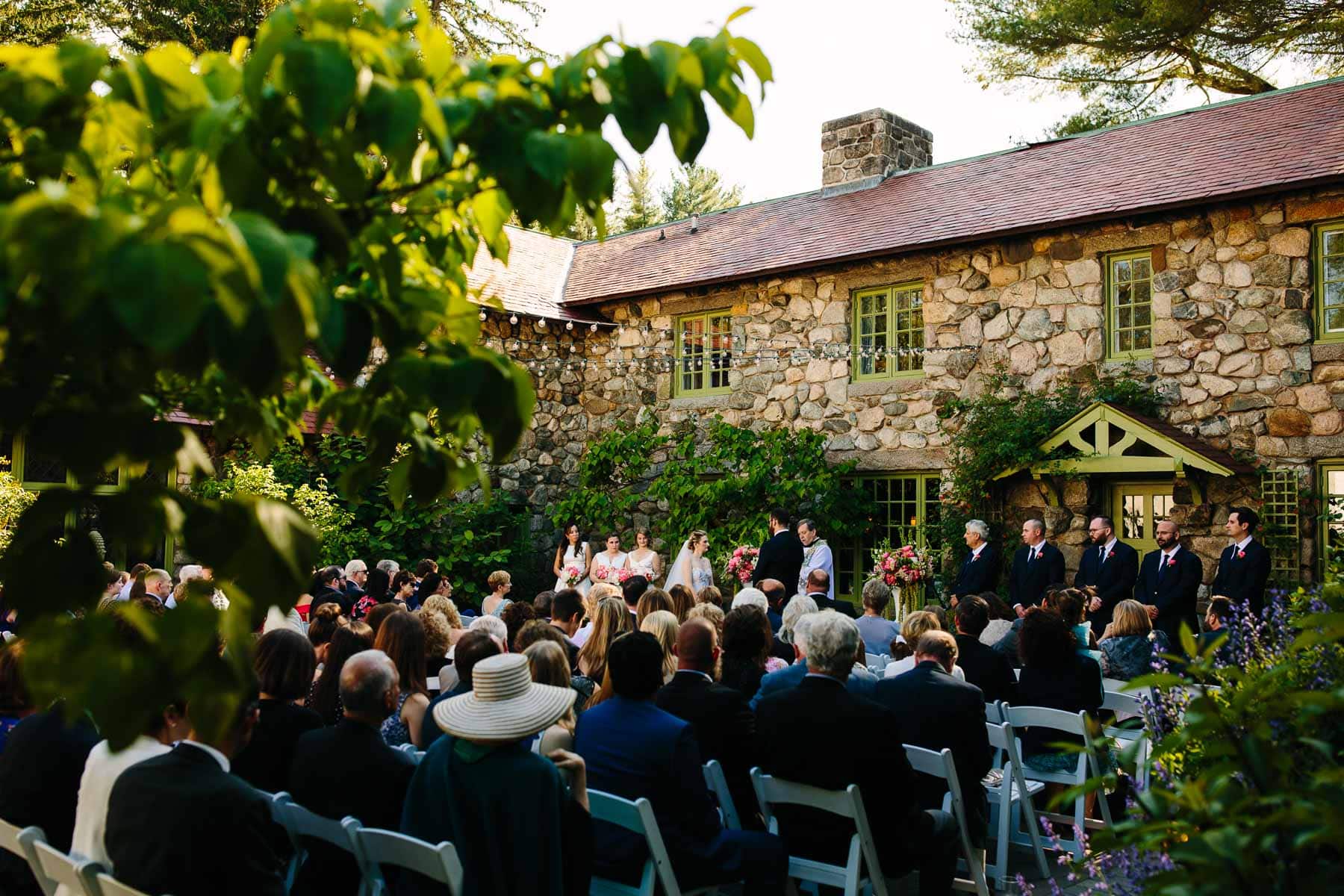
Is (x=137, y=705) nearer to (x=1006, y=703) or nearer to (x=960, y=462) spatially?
(x=1006, y=703)

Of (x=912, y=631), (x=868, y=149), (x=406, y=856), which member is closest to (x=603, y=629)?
(x=912, y=631)

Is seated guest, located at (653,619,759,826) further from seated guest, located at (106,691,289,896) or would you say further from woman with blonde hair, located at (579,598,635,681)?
seated guest, located at (106,691,289,896)

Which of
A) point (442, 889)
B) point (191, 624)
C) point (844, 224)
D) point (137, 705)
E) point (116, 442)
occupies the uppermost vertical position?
point (844, 224)

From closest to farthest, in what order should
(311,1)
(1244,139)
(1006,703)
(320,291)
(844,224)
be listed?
(320,291), (311,1), (1006,703), (1244,139), (844,224)

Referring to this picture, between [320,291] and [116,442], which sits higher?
[320,291]

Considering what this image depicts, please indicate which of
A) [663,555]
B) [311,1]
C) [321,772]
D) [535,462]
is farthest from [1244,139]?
[311,1]

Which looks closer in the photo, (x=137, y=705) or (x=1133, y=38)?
(x=137, y=705)

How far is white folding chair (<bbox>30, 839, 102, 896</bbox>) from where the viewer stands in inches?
111

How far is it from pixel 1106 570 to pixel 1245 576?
3.69 ft

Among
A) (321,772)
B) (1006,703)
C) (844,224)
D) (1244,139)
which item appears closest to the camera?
(321,772)

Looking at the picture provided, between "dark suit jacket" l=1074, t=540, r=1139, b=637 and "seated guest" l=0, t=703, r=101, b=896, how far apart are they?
8453 millimetres

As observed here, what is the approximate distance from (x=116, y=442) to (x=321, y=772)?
8.86 ft

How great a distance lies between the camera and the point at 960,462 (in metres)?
12.0

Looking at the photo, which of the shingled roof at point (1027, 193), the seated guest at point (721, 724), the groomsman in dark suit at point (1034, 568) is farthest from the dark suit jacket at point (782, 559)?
A: the seated guest at point (721, 724)
